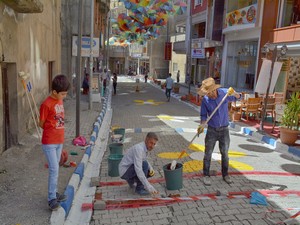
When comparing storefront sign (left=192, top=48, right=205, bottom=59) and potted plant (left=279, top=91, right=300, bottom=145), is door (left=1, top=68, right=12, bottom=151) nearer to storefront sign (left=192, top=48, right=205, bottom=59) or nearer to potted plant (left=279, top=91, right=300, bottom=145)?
potted plant (left=279, top=91, right=300, bottom=145)

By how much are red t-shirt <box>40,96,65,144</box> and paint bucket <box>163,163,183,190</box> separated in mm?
2030

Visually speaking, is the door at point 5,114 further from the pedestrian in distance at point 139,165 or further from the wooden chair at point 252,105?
the wooden chair at point 252,105

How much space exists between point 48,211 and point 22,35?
474cm

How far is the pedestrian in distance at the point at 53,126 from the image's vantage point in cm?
403

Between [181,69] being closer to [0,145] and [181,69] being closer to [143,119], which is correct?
[143,119]

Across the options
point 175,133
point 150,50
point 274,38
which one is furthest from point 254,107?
point 150,50

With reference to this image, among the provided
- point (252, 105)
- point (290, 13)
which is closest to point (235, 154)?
point (252, 105)

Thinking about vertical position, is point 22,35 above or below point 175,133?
above

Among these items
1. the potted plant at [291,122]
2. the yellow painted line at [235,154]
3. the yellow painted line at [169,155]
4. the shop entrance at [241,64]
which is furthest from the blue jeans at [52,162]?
the shop entrance at [241,64]

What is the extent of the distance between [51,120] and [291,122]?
6868mm

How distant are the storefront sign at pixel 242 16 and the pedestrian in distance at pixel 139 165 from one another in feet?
52.6

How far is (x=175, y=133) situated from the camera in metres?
10.3

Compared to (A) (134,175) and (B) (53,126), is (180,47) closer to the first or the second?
(A) (134,175)

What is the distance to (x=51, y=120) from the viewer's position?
4074 mm
